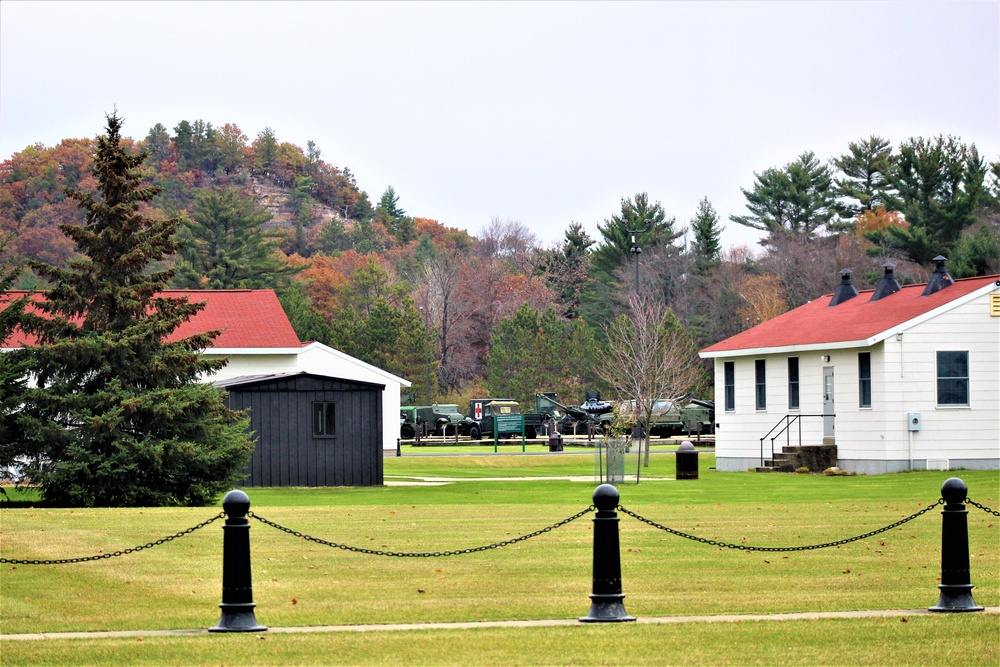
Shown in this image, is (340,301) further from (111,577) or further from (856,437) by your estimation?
(111,577)

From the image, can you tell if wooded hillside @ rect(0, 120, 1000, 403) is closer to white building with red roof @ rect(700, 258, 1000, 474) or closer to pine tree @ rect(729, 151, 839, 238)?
pine tree @ rect(729, 151, 839, 238)

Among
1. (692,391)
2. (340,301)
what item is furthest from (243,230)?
(692,391)

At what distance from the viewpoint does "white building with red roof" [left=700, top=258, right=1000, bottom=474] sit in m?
34.8

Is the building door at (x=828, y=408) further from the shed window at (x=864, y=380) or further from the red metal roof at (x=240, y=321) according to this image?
the red metal roof at (x=240, y=321)

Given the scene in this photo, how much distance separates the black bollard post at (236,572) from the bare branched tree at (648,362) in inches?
1185

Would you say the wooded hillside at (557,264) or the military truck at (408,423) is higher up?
the wooded hillside at (557,264)

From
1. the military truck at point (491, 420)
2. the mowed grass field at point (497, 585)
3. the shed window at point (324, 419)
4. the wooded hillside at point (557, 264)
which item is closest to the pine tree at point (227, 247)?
the wooded hillside at point (557, 264)

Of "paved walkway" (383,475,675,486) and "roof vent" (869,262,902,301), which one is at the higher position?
"roof vent" (869,262,902,301)

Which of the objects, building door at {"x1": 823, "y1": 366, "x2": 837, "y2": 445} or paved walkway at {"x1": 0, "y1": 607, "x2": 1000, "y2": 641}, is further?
building door at {"x1": 823, "y1": 366, "x2": 837, "y2": 445}

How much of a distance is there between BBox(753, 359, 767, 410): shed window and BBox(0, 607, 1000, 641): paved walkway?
2803 centimetres

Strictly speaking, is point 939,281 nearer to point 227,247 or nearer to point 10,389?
point 10,389

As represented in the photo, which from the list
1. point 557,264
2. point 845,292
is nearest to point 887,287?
point 845,292

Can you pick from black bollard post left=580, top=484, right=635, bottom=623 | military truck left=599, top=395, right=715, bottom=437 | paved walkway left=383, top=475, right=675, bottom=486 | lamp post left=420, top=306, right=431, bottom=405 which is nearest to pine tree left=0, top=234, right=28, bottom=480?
paved walkway left=383, top=475, right=675, bottom=486

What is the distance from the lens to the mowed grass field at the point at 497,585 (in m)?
10.2
